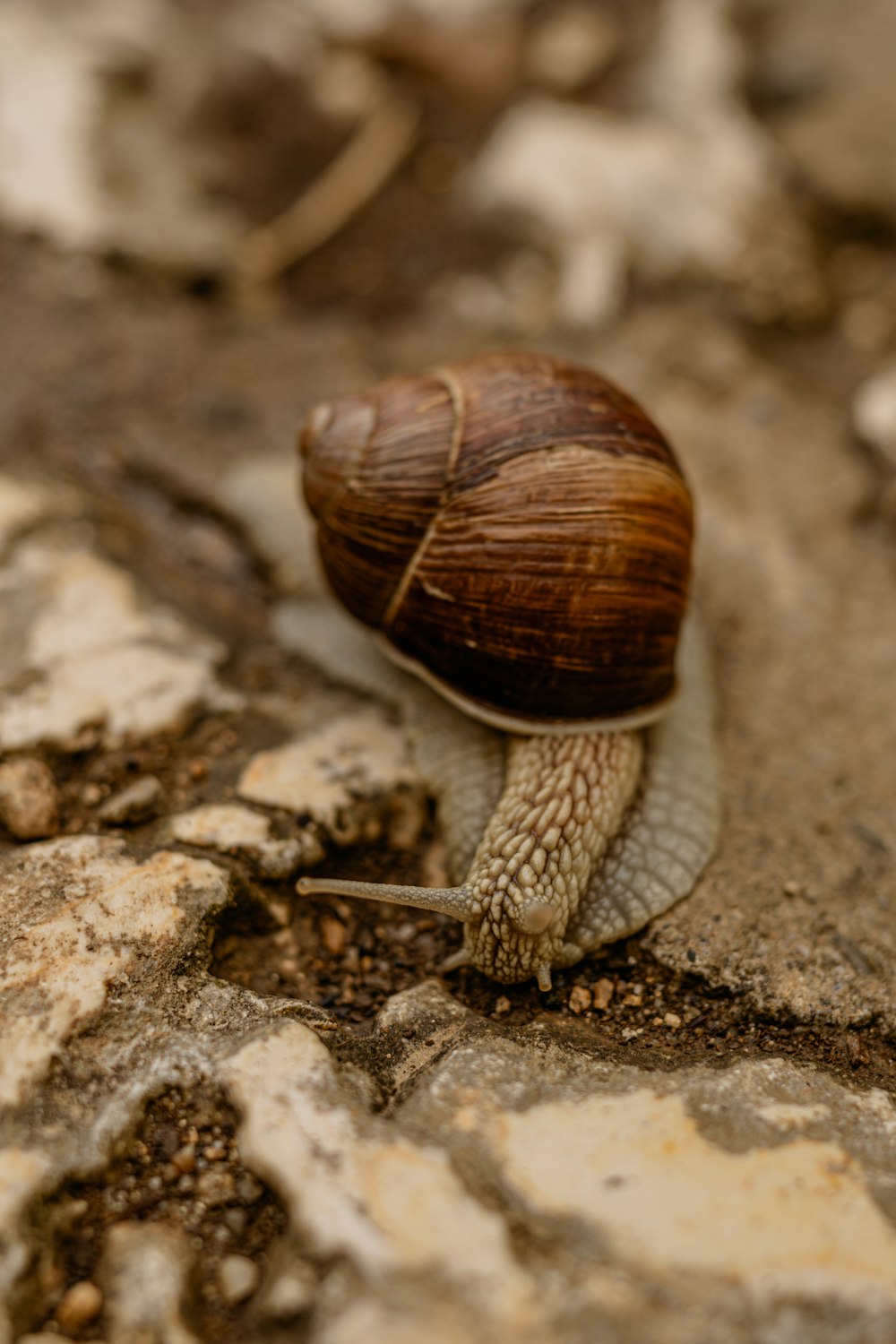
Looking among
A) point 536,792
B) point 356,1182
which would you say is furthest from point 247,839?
point 356,1182

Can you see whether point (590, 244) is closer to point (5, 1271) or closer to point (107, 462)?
point (107, 462)

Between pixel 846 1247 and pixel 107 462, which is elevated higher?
pixel 107 462

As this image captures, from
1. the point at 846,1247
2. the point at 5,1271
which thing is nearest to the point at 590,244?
the point at 846,1247

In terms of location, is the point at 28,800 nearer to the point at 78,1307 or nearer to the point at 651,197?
the point at 78,1307

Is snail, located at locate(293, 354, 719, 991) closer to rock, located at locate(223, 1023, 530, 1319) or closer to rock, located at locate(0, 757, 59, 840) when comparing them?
rock, located at locate(223, 1023, 530, 1319)

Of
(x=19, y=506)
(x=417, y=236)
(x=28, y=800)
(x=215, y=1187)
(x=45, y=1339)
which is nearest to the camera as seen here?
(x=45, y=1339)

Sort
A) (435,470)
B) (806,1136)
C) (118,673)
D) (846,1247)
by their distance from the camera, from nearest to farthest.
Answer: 1. (846,1247)
2. (806,1136)
3. (435,470)
4. (118,673)

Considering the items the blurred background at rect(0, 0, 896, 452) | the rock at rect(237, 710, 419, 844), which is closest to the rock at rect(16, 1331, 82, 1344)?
the rock at rect(237, 710, 419, 844)
